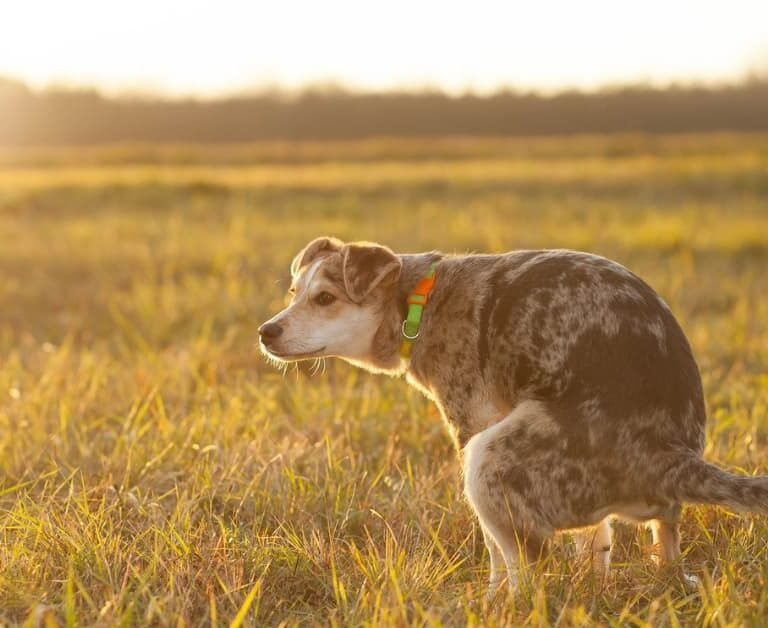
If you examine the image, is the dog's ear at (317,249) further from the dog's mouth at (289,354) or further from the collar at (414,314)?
the collar at (414,314)

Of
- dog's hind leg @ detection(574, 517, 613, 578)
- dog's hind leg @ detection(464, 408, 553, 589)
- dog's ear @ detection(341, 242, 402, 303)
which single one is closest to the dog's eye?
dog's ear @ detection(341, 242, 402, 303)

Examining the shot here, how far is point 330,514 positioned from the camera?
4.55m

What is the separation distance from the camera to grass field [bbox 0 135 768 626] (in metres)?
3.72

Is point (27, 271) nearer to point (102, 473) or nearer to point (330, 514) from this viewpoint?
point (102, 473)

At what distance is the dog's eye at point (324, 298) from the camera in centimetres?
479

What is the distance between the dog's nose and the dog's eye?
25cm

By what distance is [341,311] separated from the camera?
4.74 metres

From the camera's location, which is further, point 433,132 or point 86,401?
point 433,132

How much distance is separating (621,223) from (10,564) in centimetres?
1302

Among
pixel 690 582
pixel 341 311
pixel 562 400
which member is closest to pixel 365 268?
pixel 341 311

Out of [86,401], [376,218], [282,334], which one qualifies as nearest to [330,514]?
[282,334]

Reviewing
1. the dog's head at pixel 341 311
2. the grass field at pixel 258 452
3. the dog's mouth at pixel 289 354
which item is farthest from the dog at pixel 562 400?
the dog's mouth at pixel 289 354

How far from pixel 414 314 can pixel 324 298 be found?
0.53 meters

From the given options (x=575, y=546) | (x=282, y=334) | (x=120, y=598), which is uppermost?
(x=282, y=334)
